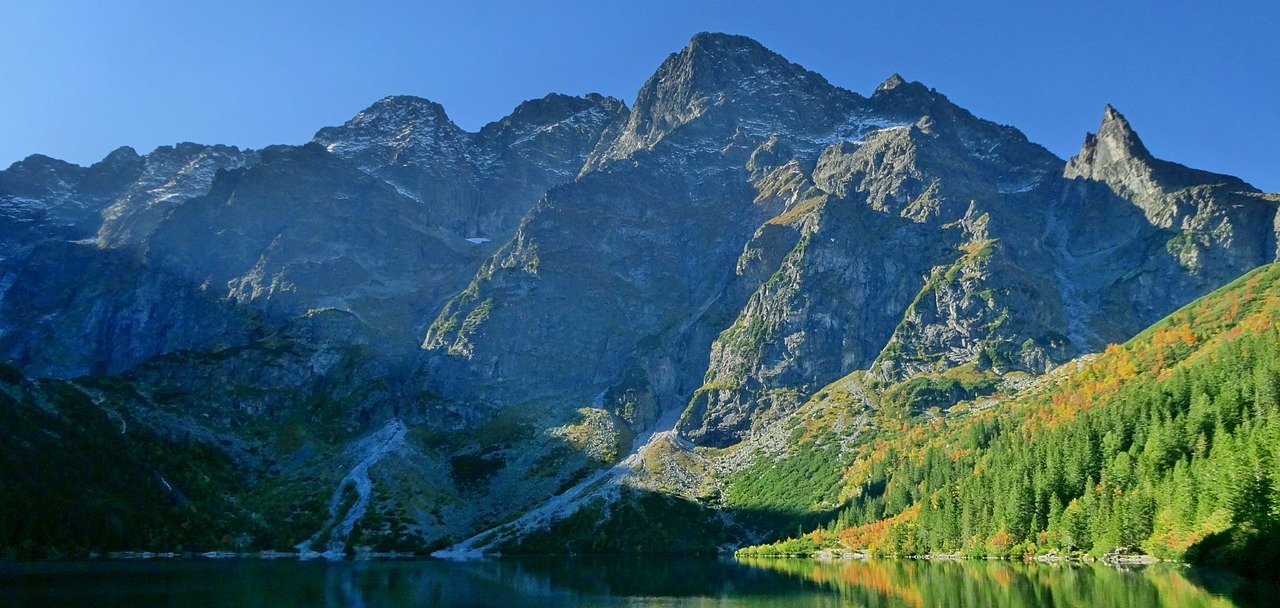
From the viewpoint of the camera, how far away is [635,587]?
12019cm

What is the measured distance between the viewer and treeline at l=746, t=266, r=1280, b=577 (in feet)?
332

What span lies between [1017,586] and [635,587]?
174ft

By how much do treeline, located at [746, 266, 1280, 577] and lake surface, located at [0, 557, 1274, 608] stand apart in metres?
9.84

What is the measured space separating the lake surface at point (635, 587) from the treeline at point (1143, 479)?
32.3 feet

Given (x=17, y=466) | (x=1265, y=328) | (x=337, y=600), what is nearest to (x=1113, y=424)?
(x=1265, y=328)

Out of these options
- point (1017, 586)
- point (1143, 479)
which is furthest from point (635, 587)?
point (1143, 479)

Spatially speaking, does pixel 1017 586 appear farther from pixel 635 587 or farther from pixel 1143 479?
pixel 1143 479

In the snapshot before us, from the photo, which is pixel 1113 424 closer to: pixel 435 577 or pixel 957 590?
pixel 957 590

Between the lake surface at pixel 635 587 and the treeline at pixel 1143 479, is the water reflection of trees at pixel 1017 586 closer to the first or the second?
the lake surface at pixel 635 587

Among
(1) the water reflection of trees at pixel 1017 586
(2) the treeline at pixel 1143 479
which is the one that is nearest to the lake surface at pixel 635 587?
(1) the water reflection of trees at pixel 1017 586

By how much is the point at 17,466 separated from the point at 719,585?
177 meters

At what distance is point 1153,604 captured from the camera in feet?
217

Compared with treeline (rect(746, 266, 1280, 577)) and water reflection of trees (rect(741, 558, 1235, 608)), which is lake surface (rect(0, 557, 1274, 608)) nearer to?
water reflection of trees (rect(741, 558, 1235, 608))

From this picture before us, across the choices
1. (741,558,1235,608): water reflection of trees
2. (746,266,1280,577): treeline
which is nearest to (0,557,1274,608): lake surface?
(741,558,1235,608): water reflection of trees
